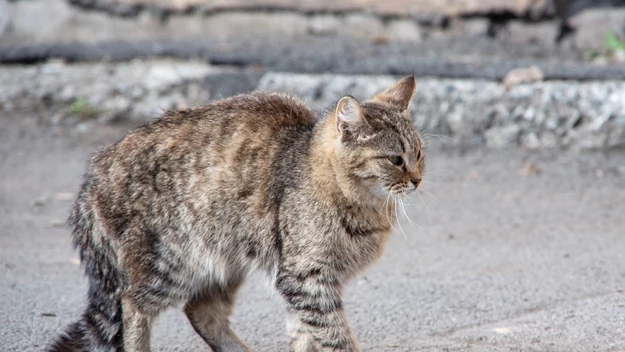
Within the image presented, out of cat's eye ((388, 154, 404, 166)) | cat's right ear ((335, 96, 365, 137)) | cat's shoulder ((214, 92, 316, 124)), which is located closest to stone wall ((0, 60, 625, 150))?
cat's shoulder ((214, 92, 316, 124))

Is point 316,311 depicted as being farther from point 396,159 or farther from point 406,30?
point 406,30

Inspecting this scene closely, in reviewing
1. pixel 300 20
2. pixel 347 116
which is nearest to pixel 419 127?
pixel 300 20

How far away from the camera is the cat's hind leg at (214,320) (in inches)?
168

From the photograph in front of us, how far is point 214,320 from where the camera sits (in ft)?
14.1

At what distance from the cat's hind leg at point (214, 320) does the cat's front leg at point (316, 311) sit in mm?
486

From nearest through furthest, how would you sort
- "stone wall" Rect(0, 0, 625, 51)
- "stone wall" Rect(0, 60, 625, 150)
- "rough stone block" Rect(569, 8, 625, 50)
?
"stone wall" Rect(0, 60, 625, 150) → "rough stone block" Rect(569, 8, 625, 50) → "stone wall" Rect(0, 0, 625, 51)

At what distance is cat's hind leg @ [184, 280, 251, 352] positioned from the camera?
4.27 m

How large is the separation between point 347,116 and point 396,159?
11.3 inches

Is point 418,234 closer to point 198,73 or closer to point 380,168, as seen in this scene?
point 380,168

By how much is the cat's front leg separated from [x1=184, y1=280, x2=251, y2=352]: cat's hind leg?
19.1 inches

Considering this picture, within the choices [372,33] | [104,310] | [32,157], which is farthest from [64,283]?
[372,33]

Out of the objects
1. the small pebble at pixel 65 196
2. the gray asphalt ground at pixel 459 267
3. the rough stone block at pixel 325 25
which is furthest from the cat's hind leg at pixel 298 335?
the rough stone block at pixel 325 25

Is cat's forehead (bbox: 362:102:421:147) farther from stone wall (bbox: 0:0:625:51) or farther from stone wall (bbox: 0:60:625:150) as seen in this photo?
stone wall (bbox: 0:0:625:51)

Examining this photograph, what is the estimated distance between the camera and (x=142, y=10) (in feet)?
31.1
